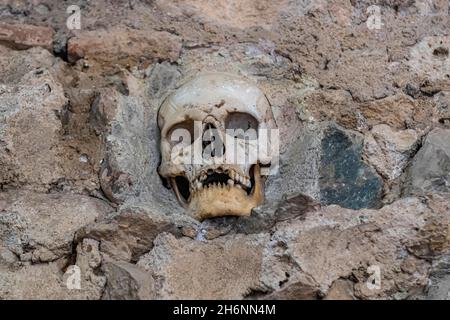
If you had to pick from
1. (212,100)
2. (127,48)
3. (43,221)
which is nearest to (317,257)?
(212,100)

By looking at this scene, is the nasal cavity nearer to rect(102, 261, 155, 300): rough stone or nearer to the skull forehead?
the skull forehead

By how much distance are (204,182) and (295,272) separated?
31 cm

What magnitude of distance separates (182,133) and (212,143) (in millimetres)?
98

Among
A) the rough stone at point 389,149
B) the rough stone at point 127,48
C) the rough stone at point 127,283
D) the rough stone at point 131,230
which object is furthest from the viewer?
the rough stone at point 127,48

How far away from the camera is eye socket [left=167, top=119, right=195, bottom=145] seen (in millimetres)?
2297

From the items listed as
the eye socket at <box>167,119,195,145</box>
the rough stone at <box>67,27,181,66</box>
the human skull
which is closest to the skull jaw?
the human skull

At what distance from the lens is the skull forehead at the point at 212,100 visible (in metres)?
2.28

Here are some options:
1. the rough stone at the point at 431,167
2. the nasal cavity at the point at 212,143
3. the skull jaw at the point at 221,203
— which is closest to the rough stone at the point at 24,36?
the nasal cavity at the point at 212,143

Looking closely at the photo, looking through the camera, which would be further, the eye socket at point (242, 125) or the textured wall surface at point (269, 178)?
the eye socket at point (242, 125)

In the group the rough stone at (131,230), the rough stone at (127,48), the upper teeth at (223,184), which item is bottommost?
the rough stone at (131,230)

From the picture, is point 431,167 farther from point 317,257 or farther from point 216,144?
point 216,144

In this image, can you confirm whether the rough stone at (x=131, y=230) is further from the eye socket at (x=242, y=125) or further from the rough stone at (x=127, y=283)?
the eye socket at (x=242, y=125)

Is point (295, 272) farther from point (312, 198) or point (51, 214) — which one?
point (51, 214)
